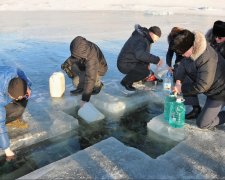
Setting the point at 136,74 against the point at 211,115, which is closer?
the point at 211,115

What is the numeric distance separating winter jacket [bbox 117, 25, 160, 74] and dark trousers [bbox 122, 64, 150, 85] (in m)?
0.08

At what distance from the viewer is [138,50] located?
5266mm

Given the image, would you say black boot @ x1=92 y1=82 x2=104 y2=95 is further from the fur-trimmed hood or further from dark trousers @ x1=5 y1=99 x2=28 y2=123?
the fur-trimmed hood

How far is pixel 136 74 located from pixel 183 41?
2265mm

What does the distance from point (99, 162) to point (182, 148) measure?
1058mm

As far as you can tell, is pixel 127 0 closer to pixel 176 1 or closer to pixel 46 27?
pixel 176 1

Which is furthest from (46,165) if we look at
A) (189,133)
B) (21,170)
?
(189,133)

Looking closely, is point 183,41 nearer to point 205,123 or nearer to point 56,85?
point 205,123

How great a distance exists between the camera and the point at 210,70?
11.7 feet

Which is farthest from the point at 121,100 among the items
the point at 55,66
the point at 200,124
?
the point at 55,66

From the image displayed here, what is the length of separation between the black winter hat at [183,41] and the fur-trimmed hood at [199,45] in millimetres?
49

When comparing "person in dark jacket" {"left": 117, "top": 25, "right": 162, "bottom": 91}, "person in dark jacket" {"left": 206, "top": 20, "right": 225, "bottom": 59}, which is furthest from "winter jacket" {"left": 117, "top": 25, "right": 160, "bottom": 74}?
"person in dark jacket" {"left": 206, "top": 20, "right": 225, "bottom": 59}

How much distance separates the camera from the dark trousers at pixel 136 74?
18.1 ft

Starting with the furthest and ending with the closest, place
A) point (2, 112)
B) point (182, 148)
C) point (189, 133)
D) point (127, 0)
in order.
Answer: point (127, 0), point (189, 133), point (182, 148), point (2, 112)
